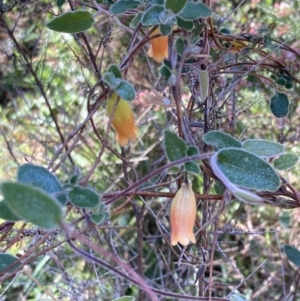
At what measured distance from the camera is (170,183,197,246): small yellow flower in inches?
21.6

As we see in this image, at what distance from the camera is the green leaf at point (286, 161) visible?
61 centimetres

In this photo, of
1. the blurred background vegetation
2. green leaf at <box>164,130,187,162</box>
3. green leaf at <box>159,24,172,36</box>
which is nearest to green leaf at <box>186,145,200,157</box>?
green leaf at <box>164,130,187,162</box>

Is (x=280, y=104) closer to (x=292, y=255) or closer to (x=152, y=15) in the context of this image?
(x=292, y=255)

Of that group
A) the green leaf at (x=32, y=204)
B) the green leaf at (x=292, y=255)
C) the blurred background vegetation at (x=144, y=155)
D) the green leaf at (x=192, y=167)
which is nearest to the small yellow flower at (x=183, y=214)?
the green leaf at (x=192, y=167)

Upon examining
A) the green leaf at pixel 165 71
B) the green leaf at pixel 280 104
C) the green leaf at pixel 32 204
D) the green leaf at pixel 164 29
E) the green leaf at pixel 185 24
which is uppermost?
the green leaf at pixel 164 29

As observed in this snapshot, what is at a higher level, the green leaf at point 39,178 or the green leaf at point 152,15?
the green leaf at point 152,15

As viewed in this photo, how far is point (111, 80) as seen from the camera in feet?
1.67

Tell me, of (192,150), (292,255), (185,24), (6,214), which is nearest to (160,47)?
(185,24)

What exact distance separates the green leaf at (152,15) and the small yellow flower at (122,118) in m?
0.08

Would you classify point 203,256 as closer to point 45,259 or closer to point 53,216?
point 53,216

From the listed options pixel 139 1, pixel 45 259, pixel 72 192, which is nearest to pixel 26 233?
pixel 72 192

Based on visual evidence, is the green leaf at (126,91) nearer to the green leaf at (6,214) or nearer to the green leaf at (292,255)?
the green leaf at (6,214)

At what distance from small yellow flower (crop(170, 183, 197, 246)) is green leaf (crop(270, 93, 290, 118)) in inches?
12.1

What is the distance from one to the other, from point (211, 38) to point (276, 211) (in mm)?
1425
